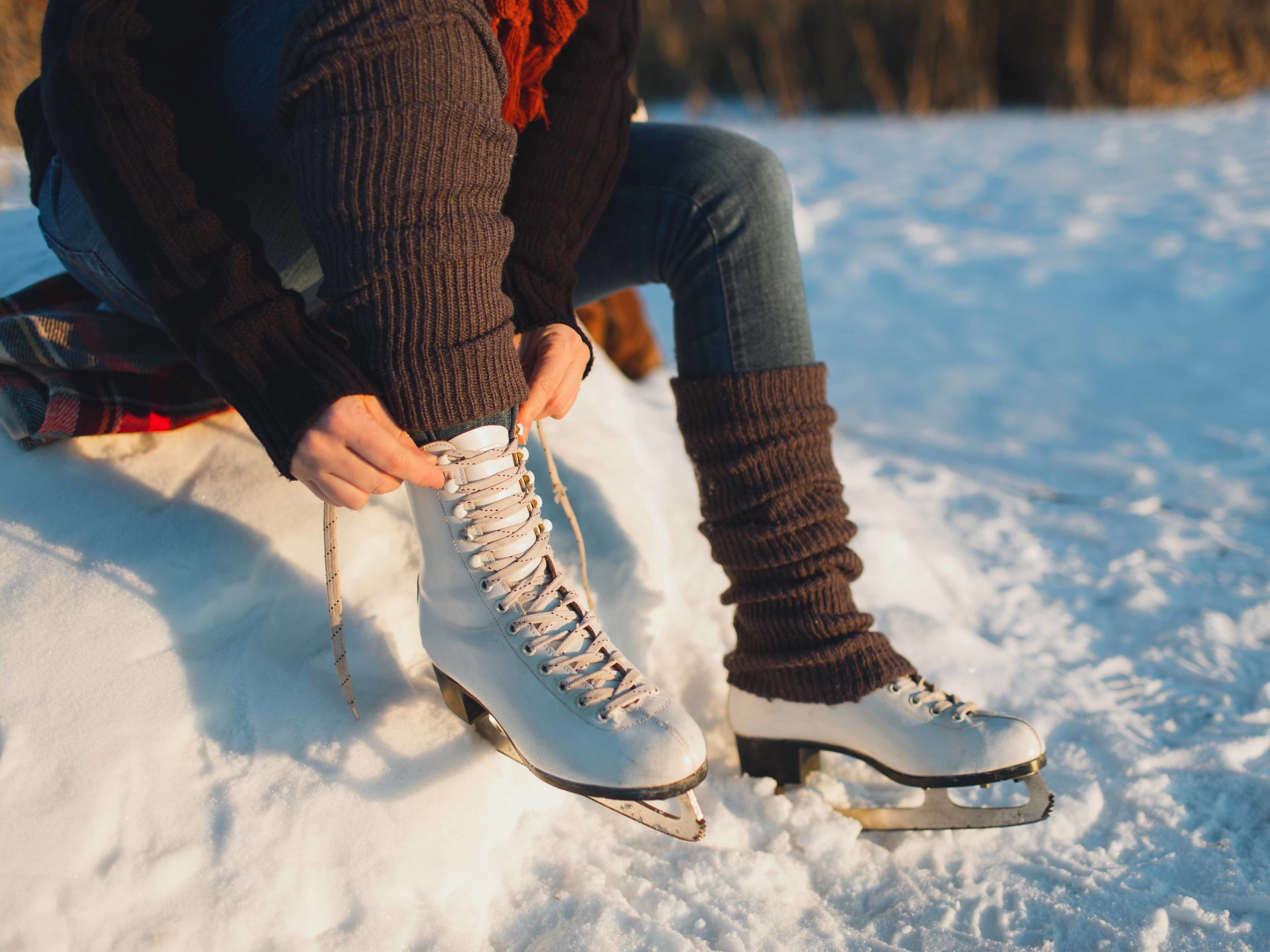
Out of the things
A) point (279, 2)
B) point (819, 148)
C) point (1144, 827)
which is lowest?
point (819, 148)

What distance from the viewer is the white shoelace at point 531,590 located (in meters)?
0.88

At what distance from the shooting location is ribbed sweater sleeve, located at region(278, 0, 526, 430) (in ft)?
2.46

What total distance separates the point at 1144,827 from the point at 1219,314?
7.63 feet

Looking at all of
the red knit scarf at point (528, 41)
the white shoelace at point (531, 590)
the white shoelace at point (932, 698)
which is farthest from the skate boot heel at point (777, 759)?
the red knit scarf at point (528, 41)

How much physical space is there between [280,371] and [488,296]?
7.8 inches

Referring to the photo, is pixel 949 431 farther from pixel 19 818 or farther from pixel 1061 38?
pixel 1061 38

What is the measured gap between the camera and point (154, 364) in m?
1.10

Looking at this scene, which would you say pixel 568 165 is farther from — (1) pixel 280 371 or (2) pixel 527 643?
(2) pixel 527 643

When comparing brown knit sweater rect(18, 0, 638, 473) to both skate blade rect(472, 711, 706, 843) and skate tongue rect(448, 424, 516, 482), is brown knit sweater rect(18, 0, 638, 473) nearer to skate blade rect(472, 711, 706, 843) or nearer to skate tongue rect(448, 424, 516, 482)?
skate tongue rect(448, 424, 516, 482)

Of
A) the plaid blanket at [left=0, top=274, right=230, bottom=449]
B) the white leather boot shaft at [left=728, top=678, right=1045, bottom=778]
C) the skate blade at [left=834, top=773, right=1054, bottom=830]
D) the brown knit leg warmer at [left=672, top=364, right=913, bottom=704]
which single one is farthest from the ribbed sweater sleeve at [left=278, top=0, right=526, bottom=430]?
the skate blade at [left=834, top=773, right=1054, bottom=830]

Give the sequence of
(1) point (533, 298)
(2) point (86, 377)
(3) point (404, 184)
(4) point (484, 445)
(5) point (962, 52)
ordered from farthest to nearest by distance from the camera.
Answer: (5) point (962, 52), (2) point (86, 377), (1) point (533, 298), (4) point (484, 445), (3) point (404, 184)

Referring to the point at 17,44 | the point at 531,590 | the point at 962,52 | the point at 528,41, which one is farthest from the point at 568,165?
the point at 962,52

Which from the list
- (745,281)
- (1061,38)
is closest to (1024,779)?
(745,281)

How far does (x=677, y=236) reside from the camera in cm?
110
